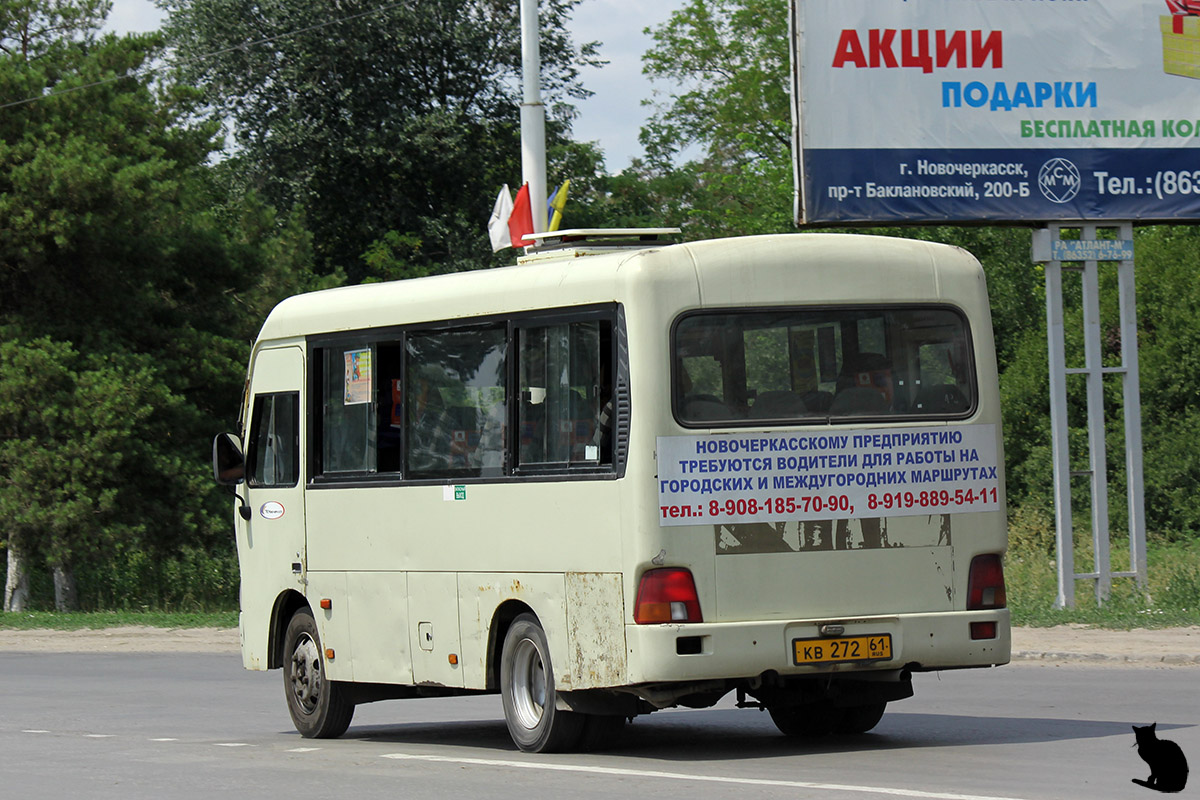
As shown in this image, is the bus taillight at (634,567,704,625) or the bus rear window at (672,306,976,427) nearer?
the bus taillight at (634,567,704,625)

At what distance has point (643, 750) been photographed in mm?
11555

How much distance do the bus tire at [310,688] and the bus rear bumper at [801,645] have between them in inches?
145

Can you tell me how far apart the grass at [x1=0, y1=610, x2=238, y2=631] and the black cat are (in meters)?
18.6

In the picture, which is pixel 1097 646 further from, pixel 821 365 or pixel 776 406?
pixel 776 406

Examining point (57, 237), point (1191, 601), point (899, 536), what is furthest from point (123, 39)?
point (899, 536)

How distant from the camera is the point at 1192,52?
858 inches

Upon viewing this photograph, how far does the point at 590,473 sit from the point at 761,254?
1590 mm

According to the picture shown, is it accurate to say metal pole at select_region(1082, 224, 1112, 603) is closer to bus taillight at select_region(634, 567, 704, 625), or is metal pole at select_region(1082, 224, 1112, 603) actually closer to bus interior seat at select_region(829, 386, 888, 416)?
bus interior seat at select_region(829, 386, 888, 416)

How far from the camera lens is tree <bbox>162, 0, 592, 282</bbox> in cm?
4897

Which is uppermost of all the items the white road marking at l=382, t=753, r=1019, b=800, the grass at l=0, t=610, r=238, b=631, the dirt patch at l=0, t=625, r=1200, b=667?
the white road marking at l=382, t=753, r=1019, b=800

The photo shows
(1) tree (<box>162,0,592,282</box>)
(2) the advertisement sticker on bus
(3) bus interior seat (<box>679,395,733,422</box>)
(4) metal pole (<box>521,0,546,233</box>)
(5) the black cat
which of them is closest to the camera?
(5) the black cat

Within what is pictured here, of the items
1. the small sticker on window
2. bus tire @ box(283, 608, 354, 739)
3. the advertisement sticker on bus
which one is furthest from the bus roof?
bus tire @ box(283, 608, 354, 739)

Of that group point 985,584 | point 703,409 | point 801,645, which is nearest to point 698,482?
point 703,409

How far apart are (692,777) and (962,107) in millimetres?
13097
